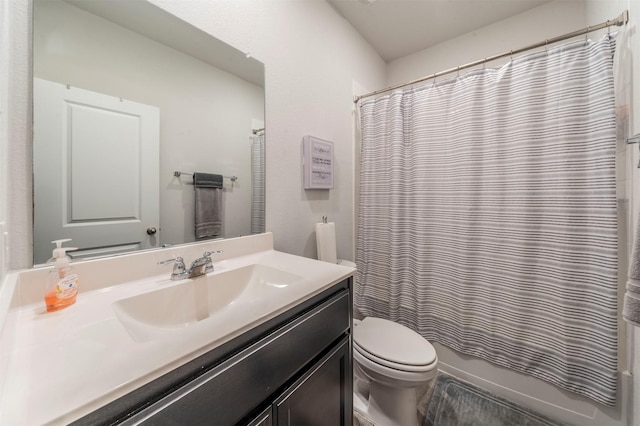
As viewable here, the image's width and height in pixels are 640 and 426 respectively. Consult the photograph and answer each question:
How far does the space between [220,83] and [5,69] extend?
64 centimetres

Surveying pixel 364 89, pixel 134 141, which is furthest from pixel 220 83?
pixel 364 89

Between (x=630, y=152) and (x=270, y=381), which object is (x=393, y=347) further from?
(x=630, y=152)

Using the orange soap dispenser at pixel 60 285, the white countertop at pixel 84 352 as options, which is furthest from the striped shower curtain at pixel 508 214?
the orange soap dispenser at pixel 60 285

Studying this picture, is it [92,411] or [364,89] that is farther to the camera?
[364,89]

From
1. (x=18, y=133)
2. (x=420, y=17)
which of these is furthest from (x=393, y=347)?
(x=420, y=17)

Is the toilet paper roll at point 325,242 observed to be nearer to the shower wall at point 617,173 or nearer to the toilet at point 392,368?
the toilet at point 392,368

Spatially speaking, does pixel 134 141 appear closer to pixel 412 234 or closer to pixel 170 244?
pixel 170 244

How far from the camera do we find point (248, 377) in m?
0.58

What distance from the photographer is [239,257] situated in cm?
112

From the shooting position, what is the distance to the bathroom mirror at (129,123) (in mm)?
710

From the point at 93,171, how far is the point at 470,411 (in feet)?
6.76

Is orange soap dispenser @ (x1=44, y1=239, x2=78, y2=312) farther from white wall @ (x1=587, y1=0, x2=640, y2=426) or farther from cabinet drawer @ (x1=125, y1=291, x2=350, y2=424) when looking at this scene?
white wall @ (x1=587, y1=0, x2=640, y2=426)

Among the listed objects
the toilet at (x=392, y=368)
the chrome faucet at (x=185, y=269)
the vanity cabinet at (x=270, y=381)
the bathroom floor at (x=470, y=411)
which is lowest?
the bathroom floor at (x=470, y=411)

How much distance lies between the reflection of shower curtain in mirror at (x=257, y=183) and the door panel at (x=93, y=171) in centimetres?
41
